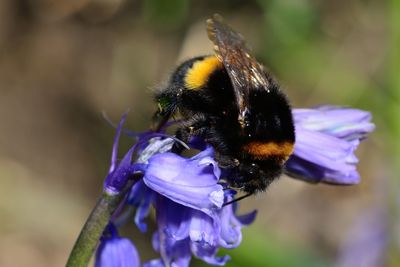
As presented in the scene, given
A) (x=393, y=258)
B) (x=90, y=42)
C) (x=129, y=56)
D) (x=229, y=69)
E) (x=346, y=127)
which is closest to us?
(x=229, y=69)

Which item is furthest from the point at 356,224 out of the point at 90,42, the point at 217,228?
the point at 217,228

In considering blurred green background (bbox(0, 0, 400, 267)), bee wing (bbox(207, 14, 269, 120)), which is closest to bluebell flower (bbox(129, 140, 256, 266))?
bee wing (bbox(207, 14, 269, 120))

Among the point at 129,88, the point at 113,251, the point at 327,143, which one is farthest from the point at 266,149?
the point at 129,88

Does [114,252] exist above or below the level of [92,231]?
below

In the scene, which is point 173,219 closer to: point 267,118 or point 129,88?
point 267,118

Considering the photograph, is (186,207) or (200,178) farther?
(186,207)

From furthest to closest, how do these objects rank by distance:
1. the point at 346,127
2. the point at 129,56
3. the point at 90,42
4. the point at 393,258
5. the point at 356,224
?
the point at 90,42
the point at 129,56
the point at 356,224
the point at 393,258
the point at 346,127

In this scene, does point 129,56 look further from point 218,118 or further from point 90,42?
point 218,118

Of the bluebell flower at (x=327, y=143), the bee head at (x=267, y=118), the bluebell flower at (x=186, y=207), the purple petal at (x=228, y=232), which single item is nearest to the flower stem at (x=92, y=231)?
the bluebell flower at (x=186, y=207)
